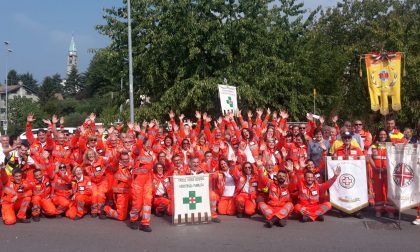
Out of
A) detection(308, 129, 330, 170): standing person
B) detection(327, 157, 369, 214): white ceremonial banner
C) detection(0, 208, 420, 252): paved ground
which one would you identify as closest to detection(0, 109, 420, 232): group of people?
detection(308, 129, 330, 170): standing person

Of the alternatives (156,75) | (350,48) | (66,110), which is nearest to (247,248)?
(156,75)

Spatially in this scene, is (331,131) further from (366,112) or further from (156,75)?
(366,112)

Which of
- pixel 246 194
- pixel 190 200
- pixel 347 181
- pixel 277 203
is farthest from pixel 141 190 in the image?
pixel 347 181

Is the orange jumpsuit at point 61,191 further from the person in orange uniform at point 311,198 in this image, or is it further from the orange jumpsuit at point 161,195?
the person in orange uniform at point 311,198

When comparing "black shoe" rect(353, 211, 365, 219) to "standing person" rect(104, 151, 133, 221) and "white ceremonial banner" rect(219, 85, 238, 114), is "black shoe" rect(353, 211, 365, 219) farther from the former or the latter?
"white ceremonial banner" rect(219, 85, 238, 114)

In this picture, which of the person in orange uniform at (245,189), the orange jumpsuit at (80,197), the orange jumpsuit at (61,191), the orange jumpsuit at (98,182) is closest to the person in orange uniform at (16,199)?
the orange jumpsuit at (61,191)

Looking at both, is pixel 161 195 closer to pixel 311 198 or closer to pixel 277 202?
pixel 277 202

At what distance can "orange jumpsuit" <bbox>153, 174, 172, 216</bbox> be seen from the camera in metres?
8.47

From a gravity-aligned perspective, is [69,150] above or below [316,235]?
above

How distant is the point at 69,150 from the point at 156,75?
7.56 meters

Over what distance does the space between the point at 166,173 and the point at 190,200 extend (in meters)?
1.20

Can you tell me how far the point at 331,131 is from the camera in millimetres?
9609

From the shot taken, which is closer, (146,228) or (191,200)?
(146,228)

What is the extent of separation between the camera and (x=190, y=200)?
25.7ft
